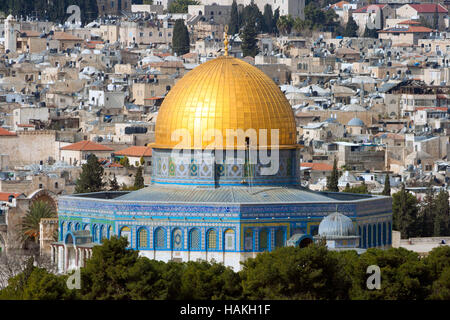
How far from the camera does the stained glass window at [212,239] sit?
155 feet

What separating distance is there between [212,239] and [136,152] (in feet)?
95.3

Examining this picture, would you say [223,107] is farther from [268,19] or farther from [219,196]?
[268,19]

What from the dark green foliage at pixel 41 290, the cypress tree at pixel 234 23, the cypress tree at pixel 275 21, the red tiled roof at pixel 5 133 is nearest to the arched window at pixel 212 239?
the dark green foliage at pixel 41 290

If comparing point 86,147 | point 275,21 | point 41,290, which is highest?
point 41,290

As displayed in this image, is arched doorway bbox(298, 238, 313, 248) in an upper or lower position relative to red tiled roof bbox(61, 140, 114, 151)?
upper

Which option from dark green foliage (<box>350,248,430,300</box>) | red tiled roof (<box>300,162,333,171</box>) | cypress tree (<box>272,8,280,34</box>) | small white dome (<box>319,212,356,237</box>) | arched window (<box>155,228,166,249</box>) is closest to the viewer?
dark green foliage (<box>350,248,430,300</box>)

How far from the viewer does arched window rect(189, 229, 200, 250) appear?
1860 inches

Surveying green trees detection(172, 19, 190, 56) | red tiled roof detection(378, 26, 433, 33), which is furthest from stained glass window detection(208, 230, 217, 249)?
red tiled roof detection(378, 26, 433, 33)

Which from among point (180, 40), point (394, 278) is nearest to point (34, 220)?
point (394, 278)

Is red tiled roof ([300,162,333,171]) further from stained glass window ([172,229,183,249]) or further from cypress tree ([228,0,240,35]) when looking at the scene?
cypress tree ([228,0,240,35])

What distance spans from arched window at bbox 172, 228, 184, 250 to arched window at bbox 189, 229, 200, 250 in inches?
8.4

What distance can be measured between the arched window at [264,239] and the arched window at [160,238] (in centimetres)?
218

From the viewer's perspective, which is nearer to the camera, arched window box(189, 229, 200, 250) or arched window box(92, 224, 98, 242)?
arched window box(189, 229, 200, 250)

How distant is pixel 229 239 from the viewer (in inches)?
1854
